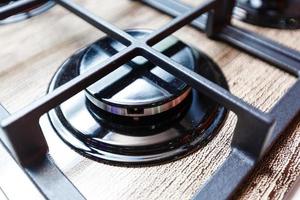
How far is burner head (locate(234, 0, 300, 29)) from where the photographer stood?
625 millimetres

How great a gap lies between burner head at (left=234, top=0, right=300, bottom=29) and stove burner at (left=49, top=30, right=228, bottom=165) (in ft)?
0.77

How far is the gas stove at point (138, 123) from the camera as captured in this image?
0.37 m

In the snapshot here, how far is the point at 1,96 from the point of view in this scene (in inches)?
19.4

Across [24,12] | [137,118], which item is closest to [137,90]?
[137,118]

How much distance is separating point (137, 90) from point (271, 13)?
0.36 m

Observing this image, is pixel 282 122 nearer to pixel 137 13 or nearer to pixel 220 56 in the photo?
pixel 220 56

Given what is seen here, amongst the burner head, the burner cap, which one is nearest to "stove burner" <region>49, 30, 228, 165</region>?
the burner cap

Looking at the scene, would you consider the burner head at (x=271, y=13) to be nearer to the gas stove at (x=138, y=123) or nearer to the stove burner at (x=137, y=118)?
the gas stove at (x=138, y=123)

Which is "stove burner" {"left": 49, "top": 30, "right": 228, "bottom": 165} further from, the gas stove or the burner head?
the burner head

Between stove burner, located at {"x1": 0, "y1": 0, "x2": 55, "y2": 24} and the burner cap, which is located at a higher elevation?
the burner cap

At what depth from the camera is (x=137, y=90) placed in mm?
433

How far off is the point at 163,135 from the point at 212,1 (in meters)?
0.26

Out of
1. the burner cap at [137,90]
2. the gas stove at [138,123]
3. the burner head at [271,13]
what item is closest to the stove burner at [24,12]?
the gas stove at [138,123]

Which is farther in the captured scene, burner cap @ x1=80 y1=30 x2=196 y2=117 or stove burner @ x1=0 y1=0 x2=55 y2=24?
stove burner @ x1=0 y1=0 x2=55 y2=24
